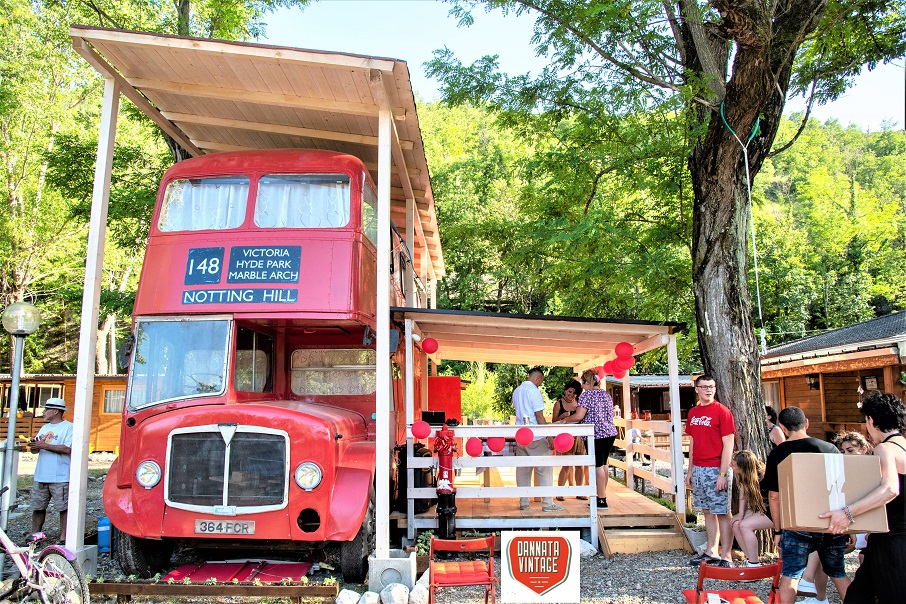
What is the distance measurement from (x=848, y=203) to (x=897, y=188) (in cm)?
1704

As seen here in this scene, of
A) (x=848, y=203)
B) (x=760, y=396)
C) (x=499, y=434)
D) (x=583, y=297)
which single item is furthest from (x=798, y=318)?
(x=499, y=434)

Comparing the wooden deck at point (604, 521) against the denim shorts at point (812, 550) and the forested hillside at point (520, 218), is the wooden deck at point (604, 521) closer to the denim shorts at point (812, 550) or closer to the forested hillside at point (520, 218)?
the denim shorts at point (812, 550)

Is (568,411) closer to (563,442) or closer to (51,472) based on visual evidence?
(563,442)

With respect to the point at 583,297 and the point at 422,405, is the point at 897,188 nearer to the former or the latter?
the point at 583,297

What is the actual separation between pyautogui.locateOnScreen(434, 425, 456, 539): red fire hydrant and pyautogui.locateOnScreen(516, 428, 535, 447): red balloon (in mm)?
841

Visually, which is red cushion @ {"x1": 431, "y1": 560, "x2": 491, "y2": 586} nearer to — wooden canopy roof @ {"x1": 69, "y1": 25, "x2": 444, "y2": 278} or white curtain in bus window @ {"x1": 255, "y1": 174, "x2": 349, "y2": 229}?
white curtain in bus window @ {"x1": 255, "y1": 174, "x2": 349, "y2": 229}

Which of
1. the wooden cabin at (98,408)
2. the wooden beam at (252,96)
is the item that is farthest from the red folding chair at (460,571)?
the wooden cabin at (98,408)

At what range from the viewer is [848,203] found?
4069 centimetres

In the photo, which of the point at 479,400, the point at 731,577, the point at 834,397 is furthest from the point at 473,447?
the point at 479,400

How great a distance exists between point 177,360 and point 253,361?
2.77ft

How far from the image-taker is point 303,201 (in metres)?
7.75

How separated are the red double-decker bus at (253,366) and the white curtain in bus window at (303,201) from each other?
16 mm

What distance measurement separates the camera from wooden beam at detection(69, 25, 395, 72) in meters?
6.94

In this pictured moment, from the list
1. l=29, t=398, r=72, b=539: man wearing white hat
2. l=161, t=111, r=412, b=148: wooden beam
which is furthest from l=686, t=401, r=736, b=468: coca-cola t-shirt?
l=29, t=398, r=72, b=539: man wearing white hat
